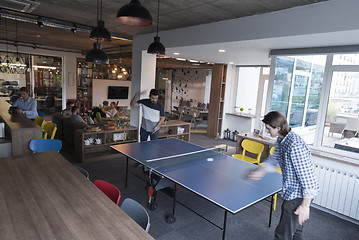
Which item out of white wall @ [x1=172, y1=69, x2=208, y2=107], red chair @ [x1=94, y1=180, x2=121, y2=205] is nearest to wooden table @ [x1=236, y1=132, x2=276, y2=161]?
red chair @ [x1=94, y1=180, x2=121, y2=205]

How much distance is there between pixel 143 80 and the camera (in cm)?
632

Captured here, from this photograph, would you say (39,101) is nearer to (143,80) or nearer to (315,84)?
(143,80)

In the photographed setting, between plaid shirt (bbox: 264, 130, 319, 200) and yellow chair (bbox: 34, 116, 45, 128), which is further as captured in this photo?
yellow chair (bbox: 34, 116, 45, 128)

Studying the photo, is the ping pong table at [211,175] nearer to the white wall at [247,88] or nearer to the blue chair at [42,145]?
the blue chair at [42,145]

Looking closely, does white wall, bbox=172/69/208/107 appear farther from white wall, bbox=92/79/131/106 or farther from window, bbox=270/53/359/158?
window, bbox=270/53/359/158

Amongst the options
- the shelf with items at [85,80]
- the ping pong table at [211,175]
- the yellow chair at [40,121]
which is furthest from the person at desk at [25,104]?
the shelf with items at [85,80]

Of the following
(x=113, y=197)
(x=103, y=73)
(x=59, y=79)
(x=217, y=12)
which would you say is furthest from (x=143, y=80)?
(x=103, y=73)

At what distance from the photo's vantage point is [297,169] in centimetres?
220

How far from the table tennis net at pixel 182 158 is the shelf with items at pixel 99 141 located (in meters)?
2.95

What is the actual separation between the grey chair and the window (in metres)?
3.73

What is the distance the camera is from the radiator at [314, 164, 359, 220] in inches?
143

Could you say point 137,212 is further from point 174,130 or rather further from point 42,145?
point 174,130

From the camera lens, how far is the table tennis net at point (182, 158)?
10.6 feet

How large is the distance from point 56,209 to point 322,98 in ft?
14.7
